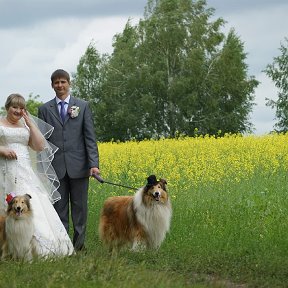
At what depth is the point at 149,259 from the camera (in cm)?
1180

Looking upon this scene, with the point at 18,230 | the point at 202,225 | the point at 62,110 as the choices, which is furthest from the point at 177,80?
the point at 18,230

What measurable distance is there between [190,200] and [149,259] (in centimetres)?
546

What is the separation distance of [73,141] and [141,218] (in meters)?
1.40

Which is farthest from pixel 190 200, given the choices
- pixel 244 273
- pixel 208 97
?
pixel 208 97

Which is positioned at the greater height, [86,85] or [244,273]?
[86,85]

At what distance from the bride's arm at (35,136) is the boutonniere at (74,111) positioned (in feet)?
1.71

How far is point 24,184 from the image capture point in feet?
39.8

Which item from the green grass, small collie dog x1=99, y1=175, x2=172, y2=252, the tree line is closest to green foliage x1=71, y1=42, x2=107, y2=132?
the tree line

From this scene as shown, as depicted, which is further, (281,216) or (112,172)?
(112,172)

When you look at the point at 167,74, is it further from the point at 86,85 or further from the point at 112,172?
the point at 112,172

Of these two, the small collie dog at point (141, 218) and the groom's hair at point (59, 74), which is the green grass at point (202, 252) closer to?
the small collie dog at point (141, 218)

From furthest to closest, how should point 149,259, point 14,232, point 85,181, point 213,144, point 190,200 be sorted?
point 213,144 → point 190,200 → point 85,181 → point 149,259 → point 14,232

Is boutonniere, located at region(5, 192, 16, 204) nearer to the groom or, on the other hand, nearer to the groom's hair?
the groom

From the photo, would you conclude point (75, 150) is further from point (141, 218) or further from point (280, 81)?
point (280, 81)
